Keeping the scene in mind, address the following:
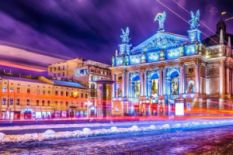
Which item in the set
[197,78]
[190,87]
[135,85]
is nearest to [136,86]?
[135,85]

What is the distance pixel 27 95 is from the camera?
7231 cm

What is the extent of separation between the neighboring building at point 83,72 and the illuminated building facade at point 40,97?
3955 millimetres

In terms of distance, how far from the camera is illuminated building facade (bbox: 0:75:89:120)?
67.2 metres

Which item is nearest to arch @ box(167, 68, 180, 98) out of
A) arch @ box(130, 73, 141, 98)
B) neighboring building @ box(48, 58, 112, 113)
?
arch @ box(130, 73, 141, 98)

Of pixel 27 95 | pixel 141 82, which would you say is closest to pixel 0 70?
pixel 27 95

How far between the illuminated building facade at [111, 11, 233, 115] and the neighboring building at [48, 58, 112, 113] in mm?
9838

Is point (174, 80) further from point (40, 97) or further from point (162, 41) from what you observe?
point (40, 97)

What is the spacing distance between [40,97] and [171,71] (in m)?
34.5

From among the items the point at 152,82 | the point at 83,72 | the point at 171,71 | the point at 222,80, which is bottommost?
the point at 222,80

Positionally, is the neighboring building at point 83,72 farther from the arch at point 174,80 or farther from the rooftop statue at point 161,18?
the rooftop statue at point 161,18

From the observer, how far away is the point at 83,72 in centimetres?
9519

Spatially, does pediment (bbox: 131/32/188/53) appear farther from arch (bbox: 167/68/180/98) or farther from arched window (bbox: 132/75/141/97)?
arched window (bbox: 132/75/141/97)

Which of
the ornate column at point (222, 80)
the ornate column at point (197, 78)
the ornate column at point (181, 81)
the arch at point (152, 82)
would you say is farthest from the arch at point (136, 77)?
the ornate column at point (222, 80)

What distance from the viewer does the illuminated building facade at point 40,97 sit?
6719cm
